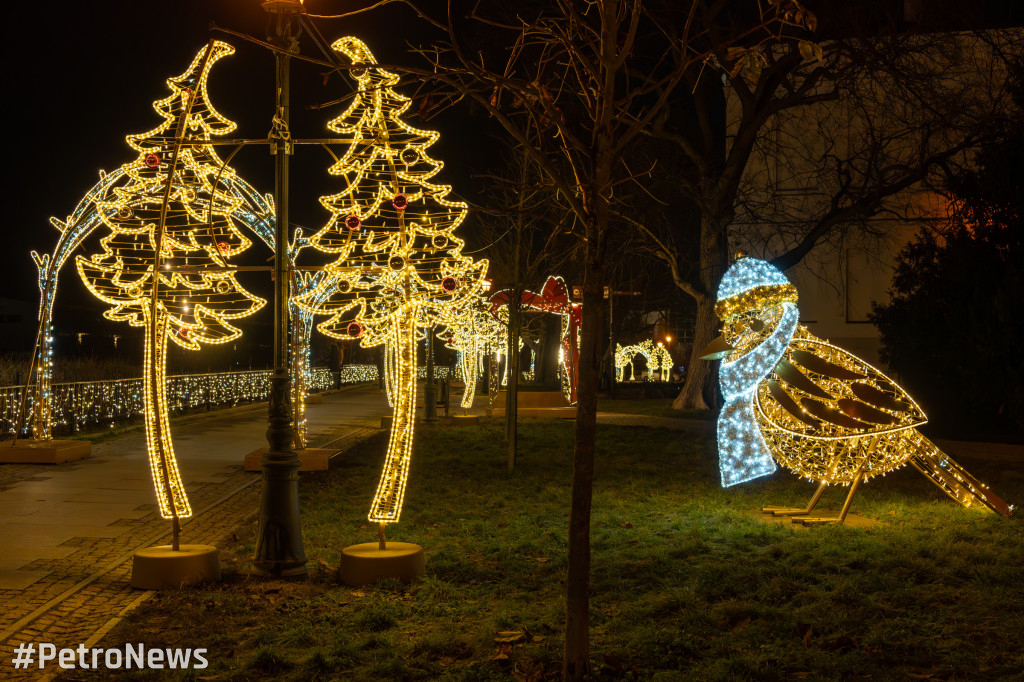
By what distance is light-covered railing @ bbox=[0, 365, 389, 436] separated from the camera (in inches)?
635

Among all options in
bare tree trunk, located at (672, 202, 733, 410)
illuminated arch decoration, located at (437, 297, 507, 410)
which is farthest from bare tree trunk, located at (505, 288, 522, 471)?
illuminated arch decoration, located at (437, 297, 507, 410)

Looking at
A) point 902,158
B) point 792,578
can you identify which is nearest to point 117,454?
point 792,578

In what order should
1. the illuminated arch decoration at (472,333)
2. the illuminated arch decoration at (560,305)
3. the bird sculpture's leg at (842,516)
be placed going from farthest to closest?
the illuminated arch decoration at (472,333), the illuminated arch decoration at (560,305), the bird sculpture's leg at (842,516)

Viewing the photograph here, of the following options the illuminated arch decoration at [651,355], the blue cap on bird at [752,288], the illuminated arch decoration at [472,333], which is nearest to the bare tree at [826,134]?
the illuminated arch decoration at [472,333]

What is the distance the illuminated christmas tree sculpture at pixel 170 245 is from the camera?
7.49 metres

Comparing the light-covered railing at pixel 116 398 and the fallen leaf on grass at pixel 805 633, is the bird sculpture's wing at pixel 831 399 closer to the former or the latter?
the fallen leaf on grass at pixel 805 633

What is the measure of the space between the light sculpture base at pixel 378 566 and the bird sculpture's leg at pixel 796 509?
14.7 ft

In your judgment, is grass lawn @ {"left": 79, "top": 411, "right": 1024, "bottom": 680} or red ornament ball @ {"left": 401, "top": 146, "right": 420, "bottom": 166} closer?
grass lawn @ {"left": 79, "top": 411, "right": 1024, "bottom": 680}

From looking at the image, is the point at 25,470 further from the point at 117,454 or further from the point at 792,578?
the point at 792,578

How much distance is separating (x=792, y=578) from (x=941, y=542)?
77.3 inches

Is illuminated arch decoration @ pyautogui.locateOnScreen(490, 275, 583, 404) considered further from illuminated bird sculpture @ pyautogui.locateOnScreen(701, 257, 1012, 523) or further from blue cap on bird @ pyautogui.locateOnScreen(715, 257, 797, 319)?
illuminated bird sculpture @ pyautogui.locateOnScreen(701, 257, 1012, 523)

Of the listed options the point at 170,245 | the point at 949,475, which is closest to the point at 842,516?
the point at 949,475

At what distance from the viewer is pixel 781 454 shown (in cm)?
957

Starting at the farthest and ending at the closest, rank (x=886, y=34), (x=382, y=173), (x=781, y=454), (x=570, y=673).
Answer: (x=886, y=34) < (x=781, y=454) < (x=382, y=173) < (x=570, y=673)
